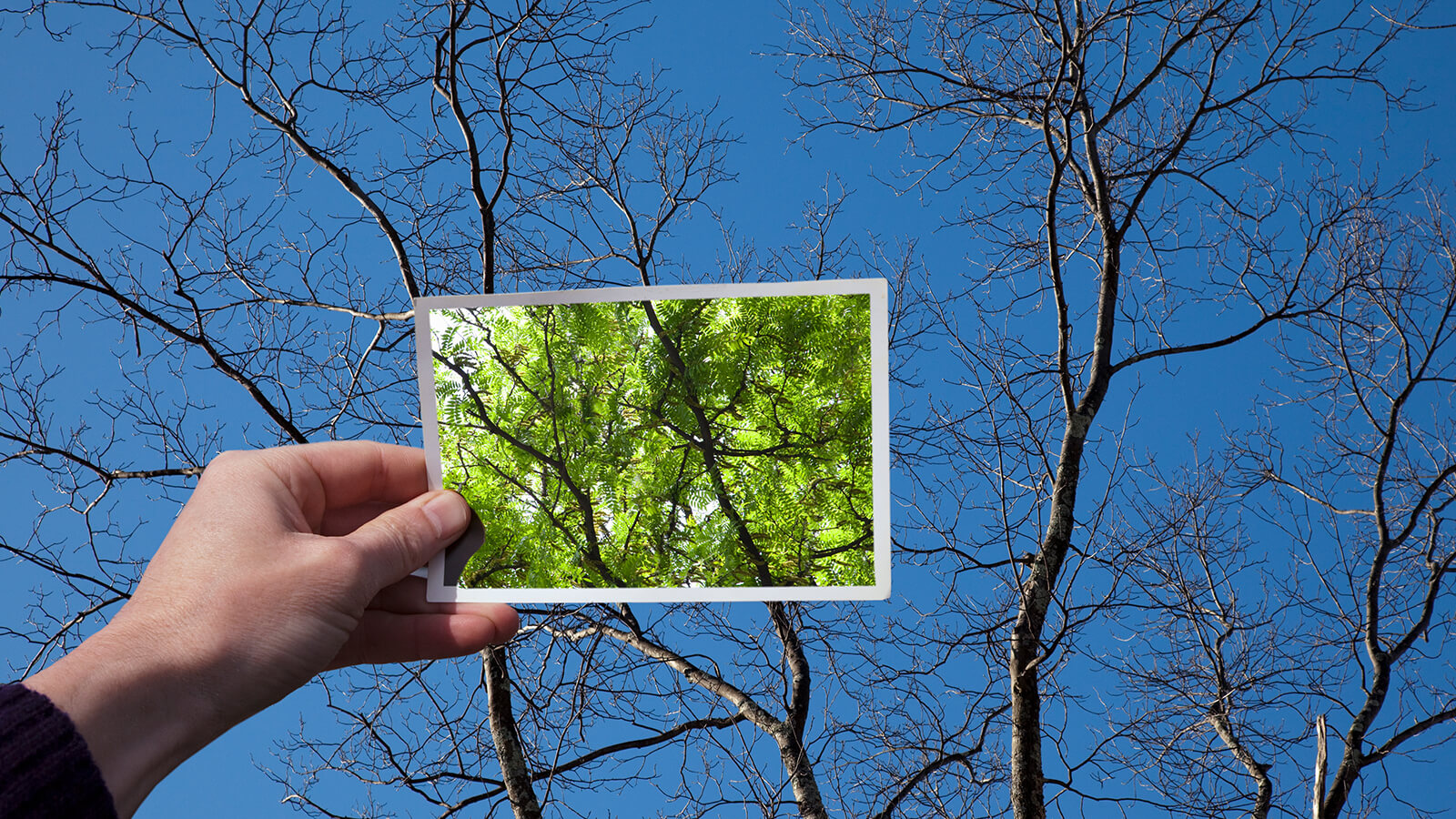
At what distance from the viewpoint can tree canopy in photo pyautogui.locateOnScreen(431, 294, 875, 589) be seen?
74.6 inches

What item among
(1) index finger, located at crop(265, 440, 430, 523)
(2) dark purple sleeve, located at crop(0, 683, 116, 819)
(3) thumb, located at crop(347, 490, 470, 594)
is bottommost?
(2) dark purple sleeve, located at crop(0, 683, 116, 819)

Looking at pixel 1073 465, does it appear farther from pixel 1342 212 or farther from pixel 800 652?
pixel 1342 212

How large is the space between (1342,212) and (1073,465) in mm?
1829

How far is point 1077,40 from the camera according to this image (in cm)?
377

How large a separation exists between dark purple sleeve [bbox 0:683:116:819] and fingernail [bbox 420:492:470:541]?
27.9 inches

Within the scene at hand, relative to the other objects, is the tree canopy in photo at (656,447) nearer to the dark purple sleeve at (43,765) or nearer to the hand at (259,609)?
the hand at (259,609)

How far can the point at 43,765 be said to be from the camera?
1127mm

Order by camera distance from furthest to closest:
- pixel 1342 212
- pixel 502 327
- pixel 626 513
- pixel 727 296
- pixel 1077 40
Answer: pixel 1342 212 < pixel 1077 40 < pixel 626 513 < pixel 502 327 < pixel 727 296

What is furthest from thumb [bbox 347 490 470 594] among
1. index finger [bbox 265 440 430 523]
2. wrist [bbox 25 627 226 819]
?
wrist [bbox 25 627 226 819]

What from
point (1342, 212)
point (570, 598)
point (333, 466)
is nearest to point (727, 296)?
point (570, 598)

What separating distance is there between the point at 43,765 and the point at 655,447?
1.16 m

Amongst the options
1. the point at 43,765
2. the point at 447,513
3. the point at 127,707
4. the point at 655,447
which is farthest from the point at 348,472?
the point at 43,765

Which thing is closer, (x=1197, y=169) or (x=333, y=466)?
(x=333, y=466)

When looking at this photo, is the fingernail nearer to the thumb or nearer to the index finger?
the thumb
